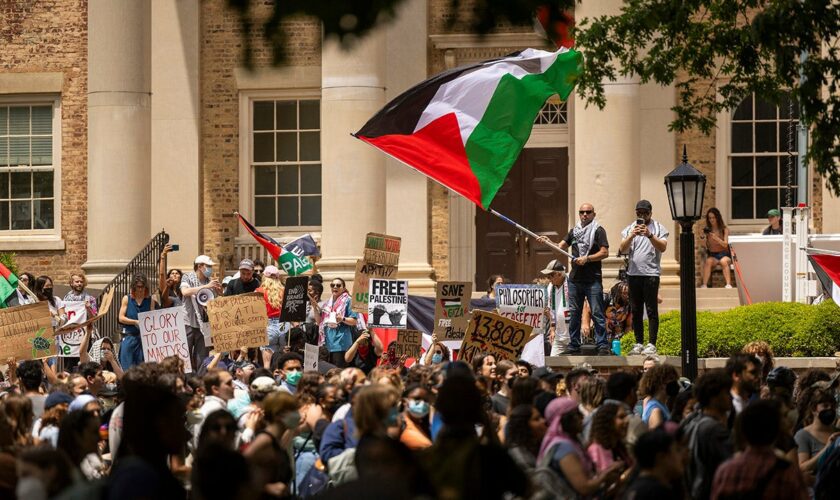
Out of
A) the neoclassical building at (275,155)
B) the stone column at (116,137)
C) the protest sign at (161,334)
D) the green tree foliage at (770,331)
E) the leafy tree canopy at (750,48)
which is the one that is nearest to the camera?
the leafy tree canopy at (750,48)

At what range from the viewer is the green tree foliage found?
18828mm

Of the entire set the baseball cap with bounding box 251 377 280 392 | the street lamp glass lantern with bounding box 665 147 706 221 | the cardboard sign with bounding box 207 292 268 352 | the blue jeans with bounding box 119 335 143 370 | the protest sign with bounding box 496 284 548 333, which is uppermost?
the street lamp glass lantern with bounding box 665 147 706 221

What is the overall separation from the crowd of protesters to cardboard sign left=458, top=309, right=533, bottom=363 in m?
1.72

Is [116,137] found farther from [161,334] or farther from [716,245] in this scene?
[716,245]

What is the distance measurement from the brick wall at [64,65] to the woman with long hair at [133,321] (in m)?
9.04

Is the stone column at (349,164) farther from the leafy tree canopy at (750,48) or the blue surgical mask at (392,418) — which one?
the blue surgical mask at (392,418)

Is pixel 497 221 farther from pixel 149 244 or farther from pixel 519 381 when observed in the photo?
pixel 519 381

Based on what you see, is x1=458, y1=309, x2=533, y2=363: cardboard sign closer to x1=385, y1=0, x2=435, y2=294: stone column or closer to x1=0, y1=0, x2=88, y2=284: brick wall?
x1=385, y1=0, x2=435, y2=294: stone column

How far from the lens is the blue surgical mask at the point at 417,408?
10.5 metres

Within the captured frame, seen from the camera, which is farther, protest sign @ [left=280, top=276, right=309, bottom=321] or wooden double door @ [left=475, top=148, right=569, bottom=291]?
wooden double door @ [left=475, top=148, right=569, bottom=291]

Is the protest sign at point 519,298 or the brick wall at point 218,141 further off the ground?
the brick wall at point 218,141

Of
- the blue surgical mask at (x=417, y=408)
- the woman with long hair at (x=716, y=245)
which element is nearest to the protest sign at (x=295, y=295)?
the woman with long hair at (x=716, y=245)

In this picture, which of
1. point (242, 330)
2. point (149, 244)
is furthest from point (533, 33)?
point (149, 244)

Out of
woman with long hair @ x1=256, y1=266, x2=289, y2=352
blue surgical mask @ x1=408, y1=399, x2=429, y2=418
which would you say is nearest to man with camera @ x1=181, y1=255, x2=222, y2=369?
woman with long hair @ x1=256, y1=266, x2=289, y2=352
